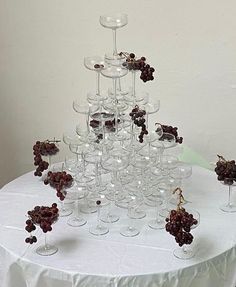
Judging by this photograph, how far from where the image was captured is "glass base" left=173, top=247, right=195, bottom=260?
1.55 metres

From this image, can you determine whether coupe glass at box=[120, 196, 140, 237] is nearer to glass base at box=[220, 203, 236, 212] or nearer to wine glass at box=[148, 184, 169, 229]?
wine glass at box=[148, 184, 169, 229]

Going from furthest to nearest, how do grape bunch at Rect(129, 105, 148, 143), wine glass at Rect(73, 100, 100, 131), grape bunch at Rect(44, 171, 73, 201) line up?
wine glass at Rect(73, 100, 100, 131) → grape bunch at Rect(129, 105, 148, 143) → grape bunch at Rect(44, 171, 73, 201)

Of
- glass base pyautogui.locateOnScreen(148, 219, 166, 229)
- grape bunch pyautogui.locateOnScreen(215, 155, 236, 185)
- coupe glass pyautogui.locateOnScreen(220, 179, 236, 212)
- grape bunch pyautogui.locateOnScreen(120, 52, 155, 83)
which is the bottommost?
glass base pyautogui.locateOnScreen(148, 219, 166, 229)

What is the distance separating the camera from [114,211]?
1808 mm

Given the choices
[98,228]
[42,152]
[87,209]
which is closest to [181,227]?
[98,228]

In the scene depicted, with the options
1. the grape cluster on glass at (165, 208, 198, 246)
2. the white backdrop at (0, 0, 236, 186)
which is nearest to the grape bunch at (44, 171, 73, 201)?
the grape cluster on glass at (165, 208, 198, 246)

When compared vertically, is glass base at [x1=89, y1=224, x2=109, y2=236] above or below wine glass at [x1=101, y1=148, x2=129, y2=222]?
below

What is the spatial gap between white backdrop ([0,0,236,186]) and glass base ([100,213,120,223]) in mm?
803

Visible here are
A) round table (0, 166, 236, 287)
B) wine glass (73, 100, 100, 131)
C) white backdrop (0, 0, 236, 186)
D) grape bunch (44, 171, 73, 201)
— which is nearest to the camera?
round table (0, 166, 236, 287)

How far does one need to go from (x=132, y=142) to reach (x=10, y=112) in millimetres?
991

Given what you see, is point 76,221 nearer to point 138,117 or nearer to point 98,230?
point 98,230

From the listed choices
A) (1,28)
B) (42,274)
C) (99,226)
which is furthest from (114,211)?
(1,28)

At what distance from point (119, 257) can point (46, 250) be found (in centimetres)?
21

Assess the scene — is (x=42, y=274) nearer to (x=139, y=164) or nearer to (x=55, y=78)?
(x=139, y=164)
